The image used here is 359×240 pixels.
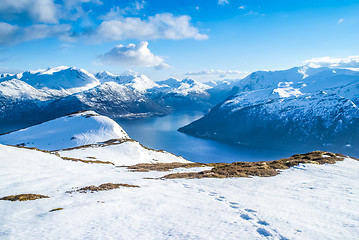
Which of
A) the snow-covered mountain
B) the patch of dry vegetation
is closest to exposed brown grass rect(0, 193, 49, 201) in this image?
the patch of dry vegetation

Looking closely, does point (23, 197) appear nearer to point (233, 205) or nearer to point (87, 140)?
point (233, 205)

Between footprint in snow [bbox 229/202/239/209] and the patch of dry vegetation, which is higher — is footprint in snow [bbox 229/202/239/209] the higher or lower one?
the lower one

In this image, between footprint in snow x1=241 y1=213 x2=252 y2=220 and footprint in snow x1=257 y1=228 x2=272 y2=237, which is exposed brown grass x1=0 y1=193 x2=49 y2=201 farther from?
footprint in snow x1=257 y1=228 x2=272 y2=237

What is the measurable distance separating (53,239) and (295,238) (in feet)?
34.1

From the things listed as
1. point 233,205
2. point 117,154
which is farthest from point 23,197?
point 117,154

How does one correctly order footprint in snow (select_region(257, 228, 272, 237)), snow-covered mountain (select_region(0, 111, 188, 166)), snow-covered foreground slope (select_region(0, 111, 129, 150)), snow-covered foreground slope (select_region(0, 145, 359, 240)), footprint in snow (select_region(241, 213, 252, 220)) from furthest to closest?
snow-covered foreground slope (select_region(0, 111, 129, 150)), snow-covered mountain (select_region(0, 111, 188, 166)), footprint in snow (select_region(241, 213, 252, 220)), snow-covered foreground slope (select_region(0, 145, 359, 240)), footprint in snow (select_region(257, 228, 272, 237))

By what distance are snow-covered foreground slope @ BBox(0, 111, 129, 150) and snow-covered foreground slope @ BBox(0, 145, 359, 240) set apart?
68032 millimetres

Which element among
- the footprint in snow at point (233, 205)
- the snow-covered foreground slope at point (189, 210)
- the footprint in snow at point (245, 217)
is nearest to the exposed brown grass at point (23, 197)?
the snow-covered foreground slope at point (189, 210)

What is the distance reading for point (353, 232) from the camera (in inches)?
396

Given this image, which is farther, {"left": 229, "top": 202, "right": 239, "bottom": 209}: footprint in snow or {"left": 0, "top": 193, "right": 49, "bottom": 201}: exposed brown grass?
{"left": 0, "top": 193, "right": 49, "bottom": 201}: exposed brown grass

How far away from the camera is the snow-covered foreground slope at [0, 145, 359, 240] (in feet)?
31.9

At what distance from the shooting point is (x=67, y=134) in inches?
3605

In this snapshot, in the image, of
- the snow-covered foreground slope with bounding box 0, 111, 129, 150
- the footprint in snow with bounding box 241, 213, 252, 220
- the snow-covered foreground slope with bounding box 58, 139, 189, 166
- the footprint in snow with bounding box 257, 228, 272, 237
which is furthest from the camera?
the snow-covered foreground slope with bounding box 0, 111, 129, 150

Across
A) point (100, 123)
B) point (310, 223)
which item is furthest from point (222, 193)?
point (100, 123)
